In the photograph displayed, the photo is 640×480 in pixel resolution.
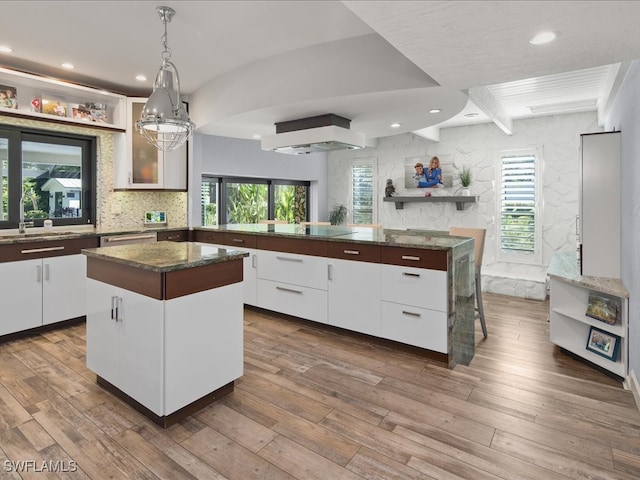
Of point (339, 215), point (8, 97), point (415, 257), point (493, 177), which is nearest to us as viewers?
point (415, 257)

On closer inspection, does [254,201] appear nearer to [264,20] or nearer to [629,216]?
[264,20]

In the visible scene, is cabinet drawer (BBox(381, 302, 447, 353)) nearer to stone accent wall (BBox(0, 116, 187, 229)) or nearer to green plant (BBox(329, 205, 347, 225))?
stone accent wall (BBox(0, 116, 187, 229))

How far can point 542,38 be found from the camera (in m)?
2.09

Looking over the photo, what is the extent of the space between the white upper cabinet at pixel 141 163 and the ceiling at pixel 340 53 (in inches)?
17.3

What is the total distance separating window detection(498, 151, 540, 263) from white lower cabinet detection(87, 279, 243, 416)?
16.4 feet

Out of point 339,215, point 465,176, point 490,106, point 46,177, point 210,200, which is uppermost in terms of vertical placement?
point 490,106

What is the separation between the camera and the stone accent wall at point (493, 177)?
546 cm

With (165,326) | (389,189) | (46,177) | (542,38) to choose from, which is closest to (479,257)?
(542,38)

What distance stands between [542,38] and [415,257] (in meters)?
1.64

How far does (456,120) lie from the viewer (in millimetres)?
5840

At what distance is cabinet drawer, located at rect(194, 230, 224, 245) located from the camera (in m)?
4.65

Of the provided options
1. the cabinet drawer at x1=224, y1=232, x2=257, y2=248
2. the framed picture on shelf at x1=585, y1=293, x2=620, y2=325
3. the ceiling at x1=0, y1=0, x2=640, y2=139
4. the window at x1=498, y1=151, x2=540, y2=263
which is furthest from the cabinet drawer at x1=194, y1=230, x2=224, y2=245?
the window at x1=498, y1=151, x2=540, y2=263

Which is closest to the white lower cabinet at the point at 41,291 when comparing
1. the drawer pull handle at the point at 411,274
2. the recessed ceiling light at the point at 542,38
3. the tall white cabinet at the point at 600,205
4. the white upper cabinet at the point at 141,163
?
the white upper cabinet at the point at 141,163

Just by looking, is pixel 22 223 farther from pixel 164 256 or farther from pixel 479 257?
pixel 479 257
